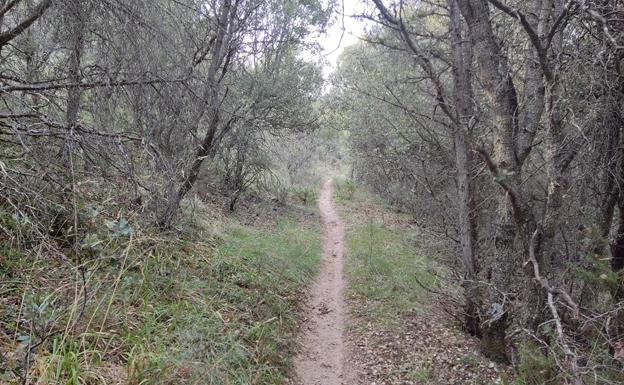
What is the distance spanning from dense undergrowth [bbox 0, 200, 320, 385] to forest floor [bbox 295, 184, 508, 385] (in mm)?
520

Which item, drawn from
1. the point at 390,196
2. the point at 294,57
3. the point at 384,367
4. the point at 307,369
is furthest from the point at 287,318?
the point at 390,196

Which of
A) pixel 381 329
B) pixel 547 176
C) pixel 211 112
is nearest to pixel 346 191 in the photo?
pixel 381 329

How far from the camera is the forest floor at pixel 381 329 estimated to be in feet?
16.9

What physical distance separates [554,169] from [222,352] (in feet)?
12.4

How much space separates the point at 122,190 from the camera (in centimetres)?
376

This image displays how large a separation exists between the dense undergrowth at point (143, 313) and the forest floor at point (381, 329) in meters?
0.52

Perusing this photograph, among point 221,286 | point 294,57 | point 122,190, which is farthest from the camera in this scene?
point 294,57

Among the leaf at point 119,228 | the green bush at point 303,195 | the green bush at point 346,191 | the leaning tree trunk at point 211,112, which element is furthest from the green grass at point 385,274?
the green bush at point 346,191

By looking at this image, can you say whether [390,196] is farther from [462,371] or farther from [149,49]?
[149,49]

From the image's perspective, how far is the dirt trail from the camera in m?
5.14

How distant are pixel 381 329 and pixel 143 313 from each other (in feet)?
11.7

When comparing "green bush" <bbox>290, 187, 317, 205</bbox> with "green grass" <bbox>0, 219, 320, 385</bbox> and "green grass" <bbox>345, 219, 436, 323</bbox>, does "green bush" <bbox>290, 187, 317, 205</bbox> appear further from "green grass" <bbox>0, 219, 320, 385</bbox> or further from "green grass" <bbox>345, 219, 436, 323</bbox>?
"green grass" <bbox>0, 219, 320, 385</bbox>

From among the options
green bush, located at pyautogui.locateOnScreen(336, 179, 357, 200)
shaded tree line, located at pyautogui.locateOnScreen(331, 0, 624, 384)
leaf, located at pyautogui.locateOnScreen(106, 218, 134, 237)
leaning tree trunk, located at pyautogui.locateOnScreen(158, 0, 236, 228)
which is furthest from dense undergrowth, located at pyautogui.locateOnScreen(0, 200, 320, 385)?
green bush, located at pyautogui.locateOnScreen(336, 179, 357, 200)

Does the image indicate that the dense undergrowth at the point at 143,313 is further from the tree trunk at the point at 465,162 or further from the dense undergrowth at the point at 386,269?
the tree trunk at the point at 465,162
